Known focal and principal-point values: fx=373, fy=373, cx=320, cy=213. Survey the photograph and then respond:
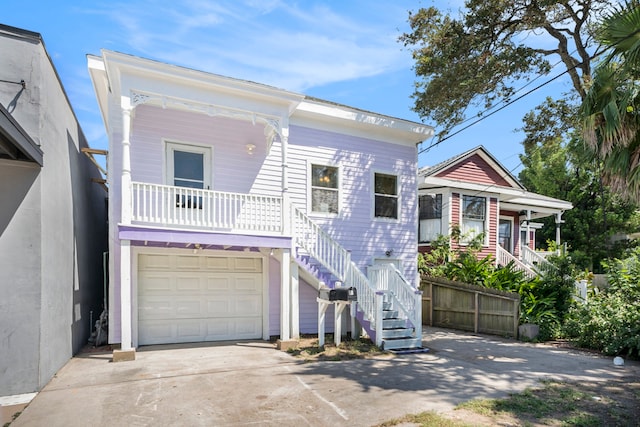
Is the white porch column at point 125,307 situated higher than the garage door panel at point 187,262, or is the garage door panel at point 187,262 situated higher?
the garage door panel at point 187,262

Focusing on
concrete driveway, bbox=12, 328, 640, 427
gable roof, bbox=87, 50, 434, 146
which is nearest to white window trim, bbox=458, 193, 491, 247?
concrete driveway, bbox=12, 328, 640, 427

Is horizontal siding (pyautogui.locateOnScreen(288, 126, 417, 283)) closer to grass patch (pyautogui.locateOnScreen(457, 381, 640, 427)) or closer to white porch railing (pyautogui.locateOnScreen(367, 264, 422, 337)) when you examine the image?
white porch railing (pyautogui.locateOnScreen(367, 264, 422, 337))

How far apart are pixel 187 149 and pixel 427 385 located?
22.7 feet

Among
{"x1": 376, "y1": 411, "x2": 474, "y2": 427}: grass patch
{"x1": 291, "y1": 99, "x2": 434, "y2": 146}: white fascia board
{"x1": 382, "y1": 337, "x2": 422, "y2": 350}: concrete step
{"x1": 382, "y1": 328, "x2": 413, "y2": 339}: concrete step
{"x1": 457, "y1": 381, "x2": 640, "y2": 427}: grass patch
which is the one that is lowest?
{"x1": 382, "y1": 337, "x2": 422, "y2": 350}: concrete step

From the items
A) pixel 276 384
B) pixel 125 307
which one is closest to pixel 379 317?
pixel 276 384

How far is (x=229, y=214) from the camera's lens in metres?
8.10

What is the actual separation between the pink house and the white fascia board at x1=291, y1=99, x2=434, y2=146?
0.05m

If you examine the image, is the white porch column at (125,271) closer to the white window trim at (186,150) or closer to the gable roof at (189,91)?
the gable roof at (189,91)

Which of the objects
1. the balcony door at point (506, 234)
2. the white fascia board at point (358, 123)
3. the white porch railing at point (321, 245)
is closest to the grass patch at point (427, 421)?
the white porch railing at point (321, 245)

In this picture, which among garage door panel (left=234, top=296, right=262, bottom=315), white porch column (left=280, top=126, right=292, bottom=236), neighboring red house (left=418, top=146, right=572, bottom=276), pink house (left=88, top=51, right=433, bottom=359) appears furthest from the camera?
neighboring red house (left=418, top=146, right=572, bottom=276)

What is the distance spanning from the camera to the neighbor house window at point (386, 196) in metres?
10.9

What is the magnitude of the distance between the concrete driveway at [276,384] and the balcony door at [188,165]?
3648 millimetres

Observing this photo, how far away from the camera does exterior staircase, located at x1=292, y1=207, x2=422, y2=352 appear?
7973 mm

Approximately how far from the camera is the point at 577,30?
33.4 ft
